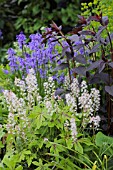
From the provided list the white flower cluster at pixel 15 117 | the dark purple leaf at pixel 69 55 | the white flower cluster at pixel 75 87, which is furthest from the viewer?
the dark purple leaf at pixel 69 55

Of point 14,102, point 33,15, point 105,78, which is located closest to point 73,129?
point 14,102

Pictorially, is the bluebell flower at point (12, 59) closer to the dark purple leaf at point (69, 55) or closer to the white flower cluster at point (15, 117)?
the dark purple leaf at point (69, 55)

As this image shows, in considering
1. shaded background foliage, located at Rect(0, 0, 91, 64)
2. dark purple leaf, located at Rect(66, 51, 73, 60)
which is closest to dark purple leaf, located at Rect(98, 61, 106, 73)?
dark purple leaf, located at Rect(66, 51, 73, 60)

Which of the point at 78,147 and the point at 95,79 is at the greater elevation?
the point at 95,79

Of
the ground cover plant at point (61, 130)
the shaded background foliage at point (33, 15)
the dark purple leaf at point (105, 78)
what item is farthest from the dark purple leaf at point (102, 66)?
the shaded background foliage at point (33, 15)

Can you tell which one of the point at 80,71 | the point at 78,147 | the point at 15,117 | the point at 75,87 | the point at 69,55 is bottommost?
the point at 78,147

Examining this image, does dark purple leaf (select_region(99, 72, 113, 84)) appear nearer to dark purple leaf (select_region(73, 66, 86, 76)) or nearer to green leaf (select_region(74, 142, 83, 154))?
dark purple leaf (select_region(73, 66, 86, 76))

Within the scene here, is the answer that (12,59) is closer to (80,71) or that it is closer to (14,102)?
(80,71)

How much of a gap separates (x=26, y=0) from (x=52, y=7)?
0.36 metres

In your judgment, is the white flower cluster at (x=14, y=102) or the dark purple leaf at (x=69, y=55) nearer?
the white flower cluster at (x=14, y=102)

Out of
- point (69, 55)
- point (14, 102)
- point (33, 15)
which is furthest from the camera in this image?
point (33, 15)

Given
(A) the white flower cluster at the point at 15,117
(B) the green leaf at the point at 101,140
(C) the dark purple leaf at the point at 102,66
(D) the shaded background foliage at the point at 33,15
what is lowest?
(B) the green leaf at the point at 101,140

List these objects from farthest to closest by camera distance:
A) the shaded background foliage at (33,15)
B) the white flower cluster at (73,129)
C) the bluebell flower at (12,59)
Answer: the shaded background foliage at (33,15) < the bluebell flower at (12,59) < the white flower cluster at (73,129)

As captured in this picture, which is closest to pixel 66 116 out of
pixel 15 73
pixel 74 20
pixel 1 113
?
pixel 1 113
